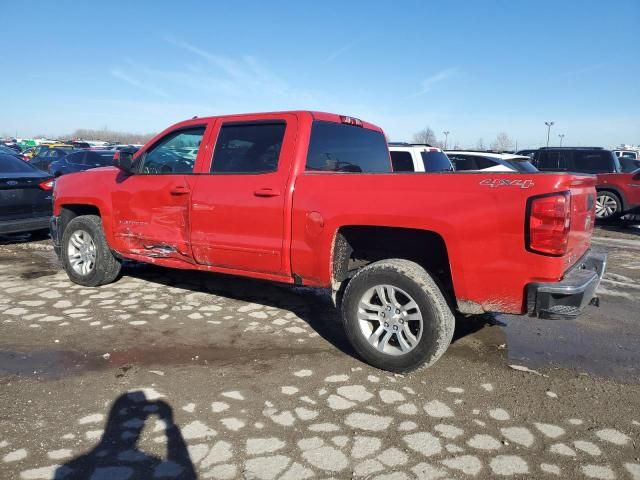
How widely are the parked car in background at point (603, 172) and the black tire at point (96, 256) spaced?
9.96 meters

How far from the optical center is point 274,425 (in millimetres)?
2928

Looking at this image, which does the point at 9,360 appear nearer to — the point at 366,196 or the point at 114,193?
the point at 114,193

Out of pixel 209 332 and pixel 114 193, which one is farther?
pixel 114 193

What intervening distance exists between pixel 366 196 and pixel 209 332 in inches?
75.6

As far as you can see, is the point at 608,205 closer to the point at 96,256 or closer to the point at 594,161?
the point at 594,161

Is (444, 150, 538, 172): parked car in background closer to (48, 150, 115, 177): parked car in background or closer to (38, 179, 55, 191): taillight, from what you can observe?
(38, 179, 55, 191): taillight

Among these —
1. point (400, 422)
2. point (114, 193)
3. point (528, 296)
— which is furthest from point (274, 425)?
point (114, 193)

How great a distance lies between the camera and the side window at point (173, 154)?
4820 mm

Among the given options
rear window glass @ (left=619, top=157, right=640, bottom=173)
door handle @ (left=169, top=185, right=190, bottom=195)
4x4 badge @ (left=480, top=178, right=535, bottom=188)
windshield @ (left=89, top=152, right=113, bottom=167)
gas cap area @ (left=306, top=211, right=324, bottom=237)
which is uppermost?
rear window glass @ (left=619, top=157, right=640, bottom=173)

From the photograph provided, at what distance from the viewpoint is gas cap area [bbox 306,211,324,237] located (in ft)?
12.5

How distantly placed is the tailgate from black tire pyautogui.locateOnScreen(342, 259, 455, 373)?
0.90 metres

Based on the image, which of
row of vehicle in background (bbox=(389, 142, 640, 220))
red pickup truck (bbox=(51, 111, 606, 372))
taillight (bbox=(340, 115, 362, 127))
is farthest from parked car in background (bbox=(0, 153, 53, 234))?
row of vehicle in background (bbox=(389, 142, 640, 220))

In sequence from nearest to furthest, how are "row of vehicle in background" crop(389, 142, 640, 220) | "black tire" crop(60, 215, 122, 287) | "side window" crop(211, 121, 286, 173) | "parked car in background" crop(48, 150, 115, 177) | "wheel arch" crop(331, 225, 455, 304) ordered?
"wheel arch" crop(331, 225, 455, 304), "side window" crop(211, 121, 286, 173), "black tire" crop(60, 215, 122, 287), "row of vehicle in background" crop(389, 142, 640, 220), "parked car in background" crop(48, 150, 115, 177)

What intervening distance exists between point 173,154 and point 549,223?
11.7ft
